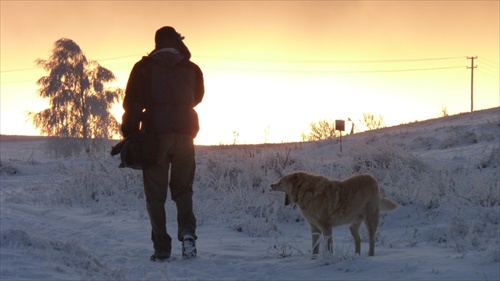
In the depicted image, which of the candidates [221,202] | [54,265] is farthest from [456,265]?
[221,202]

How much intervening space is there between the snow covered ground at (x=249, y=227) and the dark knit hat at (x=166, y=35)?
2.32 metres

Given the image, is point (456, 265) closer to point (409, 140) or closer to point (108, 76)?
point (409, 140)

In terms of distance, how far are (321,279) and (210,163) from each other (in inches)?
349

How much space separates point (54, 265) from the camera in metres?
5.58

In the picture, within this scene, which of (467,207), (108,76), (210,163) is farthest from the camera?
(108,76)

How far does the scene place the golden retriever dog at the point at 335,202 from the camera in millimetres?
6402

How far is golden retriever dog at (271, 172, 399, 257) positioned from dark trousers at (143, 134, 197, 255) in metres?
1.13

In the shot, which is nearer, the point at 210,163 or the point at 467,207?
the point at 467,207

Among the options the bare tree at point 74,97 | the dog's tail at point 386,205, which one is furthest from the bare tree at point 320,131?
the dog's tail at point 386,205

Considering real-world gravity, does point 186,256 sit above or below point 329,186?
below

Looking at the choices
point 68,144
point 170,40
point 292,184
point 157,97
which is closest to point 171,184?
point 157,97

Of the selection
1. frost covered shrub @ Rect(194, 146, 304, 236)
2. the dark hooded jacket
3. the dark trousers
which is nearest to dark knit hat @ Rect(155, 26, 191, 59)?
the dark hooded jacket

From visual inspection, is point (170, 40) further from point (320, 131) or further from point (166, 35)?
point (320, 131)

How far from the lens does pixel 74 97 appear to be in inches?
1666
